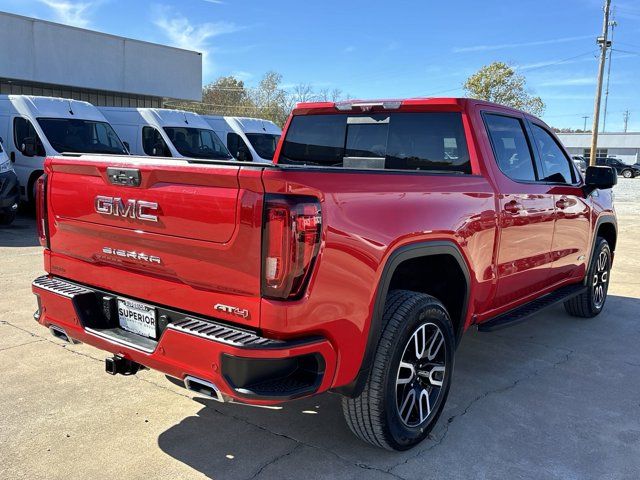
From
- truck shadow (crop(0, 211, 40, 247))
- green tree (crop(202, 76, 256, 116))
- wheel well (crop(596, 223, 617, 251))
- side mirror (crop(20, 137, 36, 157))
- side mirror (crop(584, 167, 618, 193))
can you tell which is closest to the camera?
side mirror (crop(584, 167, 618, 193))

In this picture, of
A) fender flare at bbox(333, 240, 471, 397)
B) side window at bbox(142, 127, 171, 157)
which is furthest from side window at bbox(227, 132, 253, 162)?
fender flare at bbox(333, 240, 471, 397)

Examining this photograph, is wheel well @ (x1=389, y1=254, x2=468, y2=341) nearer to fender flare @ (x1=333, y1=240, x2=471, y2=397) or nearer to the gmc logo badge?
fender flare @ (x1=333, y1=240, x2=471, y2=397)

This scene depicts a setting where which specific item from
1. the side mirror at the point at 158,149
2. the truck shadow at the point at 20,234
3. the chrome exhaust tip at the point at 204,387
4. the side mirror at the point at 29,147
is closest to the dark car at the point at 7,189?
the truck shadow at the point at 20,234

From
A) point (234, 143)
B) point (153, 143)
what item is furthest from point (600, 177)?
point (234, 143)

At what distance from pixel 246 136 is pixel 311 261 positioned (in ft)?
53.6

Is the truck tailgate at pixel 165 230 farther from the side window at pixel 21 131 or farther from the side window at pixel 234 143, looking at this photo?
the side window at pixel 234 143

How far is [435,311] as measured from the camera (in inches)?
128

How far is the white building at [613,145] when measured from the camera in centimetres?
7338

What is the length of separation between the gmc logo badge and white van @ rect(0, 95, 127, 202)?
31.3 feet

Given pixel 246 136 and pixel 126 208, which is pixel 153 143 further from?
pixel 126 208

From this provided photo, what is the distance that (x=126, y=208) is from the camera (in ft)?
9.54

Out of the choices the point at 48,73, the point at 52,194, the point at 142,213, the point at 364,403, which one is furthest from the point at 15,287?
the point at 48,73

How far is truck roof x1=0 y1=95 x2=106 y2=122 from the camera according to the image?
39.9 ft

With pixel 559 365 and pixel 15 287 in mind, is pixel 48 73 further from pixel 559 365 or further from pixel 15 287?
pixel 559 365
